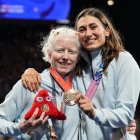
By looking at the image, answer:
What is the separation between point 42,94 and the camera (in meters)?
2.32

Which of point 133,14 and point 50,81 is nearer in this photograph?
point 50,81

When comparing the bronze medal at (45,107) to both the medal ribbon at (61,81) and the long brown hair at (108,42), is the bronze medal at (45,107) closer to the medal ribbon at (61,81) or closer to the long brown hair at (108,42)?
the medal ribbon at (61,81)

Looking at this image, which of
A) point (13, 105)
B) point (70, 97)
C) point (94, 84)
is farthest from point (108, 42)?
point (13, 105)

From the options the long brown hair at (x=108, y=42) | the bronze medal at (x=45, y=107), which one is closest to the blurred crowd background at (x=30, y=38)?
the long brown hair at (x=108, y=42)

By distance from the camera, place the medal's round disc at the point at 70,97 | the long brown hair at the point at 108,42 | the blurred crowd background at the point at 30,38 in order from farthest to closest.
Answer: the blurred crowd background at the point at 30,38 → the long brown hair at the point at 108,42 → the medal's round disc at the point at 70,97

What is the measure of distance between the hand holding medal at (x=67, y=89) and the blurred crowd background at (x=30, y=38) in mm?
4927

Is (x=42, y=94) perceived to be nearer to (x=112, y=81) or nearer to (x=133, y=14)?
(x=112, y=81)

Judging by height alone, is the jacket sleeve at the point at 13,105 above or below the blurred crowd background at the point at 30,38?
below

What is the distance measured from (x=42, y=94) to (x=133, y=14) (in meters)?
5.87

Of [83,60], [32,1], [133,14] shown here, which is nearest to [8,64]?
[32,1]

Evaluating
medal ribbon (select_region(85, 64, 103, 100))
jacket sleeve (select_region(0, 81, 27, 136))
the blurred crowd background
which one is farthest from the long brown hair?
the blurred crowd background

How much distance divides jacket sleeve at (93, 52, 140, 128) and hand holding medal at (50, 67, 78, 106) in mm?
143

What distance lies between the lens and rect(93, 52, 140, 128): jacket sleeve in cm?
236

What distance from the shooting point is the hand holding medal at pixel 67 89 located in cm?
227
